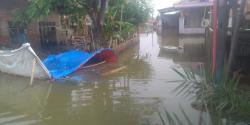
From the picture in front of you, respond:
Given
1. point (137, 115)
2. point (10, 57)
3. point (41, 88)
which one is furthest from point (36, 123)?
point (10, 57)

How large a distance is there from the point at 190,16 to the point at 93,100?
24.8 m

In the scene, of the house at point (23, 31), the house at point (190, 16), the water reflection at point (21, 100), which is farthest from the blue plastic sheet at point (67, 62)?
the house at point (190, 16)

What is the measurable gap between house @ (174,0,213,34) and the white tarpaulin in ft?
69.8

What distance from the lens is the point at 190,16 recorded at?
103ft

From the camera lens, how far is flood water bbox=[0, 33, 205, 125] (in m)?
6.94

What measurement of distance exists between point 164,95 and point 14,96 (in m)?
4.48

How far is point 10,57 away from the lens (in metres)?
11.3

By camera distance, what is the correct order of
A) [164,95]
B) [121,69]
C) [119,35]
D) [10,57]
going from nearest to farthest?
[164,95] < [10,57] < [121,69] < [119,35]

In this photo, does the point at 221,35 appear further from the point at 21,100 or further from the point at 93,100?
the point at 21,100

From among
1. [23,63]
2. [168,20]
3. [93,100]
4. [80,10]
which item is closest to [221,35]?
[93,100]

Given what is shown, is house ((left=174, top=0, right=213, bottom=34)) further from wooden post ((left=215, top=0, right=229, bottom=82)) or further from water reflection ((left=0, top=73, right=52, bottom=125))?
wooden post ((left=215, top=0, right=229, bottom=82))

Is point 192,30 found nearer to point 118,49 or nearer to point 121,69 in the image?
point 118,49

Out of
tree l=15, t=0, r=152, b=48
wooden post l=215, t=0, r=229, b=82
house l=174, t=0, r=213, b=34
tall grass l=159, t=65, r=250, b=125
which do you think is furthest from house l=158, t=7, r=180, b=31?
tall grass l=159, t=65, r=250, b=125

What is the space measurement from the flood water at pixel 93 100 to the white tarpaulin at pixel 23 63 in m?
0.28
